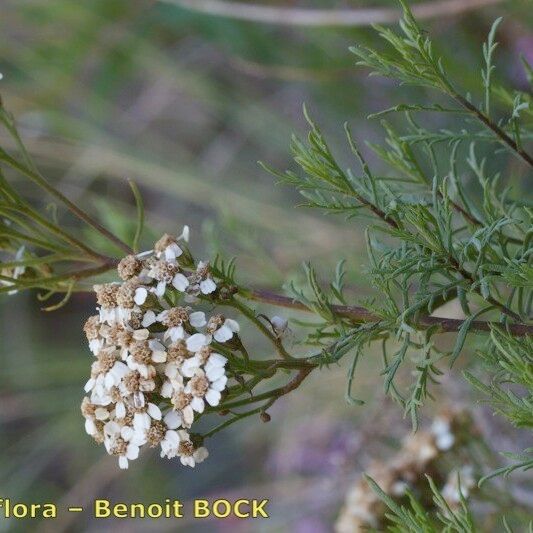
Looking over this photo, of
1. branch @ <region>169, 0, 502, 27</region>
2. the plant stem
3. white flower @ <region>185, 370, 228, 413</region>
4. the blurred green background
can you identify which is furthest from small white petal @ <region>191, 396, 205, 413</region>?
the blurred green background

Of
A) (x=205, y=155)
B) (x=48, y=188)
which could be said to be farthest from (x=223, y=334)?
(x=205, y=155)

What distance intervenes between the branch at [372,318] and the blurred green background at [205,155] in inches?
27.7

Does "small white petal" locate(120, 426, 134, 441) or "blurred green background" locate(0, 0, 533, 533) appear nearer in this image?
"small white petal" locate(120, 426, 134, 441)

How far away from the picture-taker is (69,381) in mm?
1729

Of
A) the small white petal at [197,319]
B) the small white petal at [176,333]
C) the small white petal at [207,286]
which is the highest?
the small white petal at [207,286]

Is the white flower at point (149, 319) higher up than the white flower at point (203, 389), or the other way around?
the white flower at point (149, 319)

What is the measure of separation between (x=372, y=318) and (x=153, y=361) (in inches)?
4.7

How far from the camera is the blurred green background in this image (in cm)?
138

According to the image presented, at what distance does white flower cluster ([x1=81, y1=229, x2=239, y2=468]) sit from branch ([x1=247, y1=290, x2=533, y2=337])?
0.15 feet

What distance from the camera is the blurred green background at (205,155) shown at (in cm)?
138

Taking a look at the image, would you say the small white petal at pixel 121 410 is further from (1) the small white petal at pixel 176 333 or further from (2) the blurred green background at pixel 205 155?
(2) the blurred green background at pixel 205 155

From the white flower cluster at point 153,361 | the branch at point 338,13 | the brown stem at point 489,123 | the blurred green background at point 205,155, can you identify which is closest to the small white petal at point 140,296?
the white flower cluster at point 153,361

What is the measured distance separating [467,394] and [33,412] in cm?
118

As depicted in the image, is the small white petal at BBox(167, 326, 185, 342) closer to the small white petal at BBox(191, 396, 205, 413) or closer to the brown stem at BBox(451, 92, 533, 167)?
the small white petal at BBox(191, 396, 205, 413)
